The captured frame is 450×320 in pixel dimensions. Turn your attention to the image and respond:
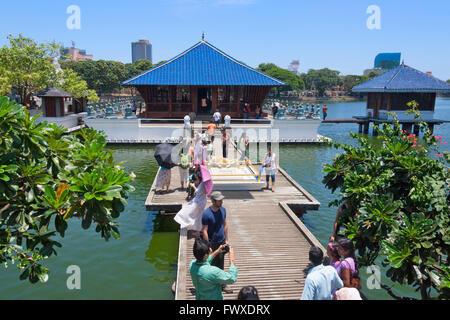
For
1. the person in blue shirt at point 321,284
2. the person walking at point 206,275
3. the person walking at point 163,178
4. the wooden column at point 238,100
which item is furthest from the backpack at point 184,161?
the wooden column at point 238,100

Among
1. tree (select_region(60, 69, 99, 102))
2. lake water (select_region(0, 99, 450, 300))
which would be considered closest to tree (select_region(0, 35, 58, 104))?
tree (select_region(60, 69, 99, 102))

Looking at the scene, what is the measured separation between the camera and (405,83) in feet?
120

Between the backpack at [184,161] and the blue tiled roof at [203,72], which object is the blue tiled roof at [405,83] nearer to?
the blue tiled roof at [203,72]

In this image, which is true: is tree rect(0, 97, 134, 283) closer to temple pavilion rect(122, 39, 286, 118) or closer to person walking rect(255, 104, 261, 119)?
temple pavilion rect(122, 39, 286, 118)

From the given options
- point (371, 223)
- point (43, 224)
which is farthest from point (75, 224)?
point (371, 223)

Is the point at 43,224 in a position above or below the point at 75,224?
above

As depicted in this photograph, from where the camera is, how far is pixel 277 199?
1304 centimetres

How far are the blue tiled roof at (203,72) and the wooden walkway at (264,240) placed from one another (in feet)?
60.8

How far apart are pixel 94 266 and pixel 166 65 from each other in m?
26.2

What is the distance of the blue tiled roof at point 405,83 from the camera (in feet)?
118

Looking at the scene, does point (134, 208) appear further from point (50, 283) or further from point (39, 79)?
point (39, 79)

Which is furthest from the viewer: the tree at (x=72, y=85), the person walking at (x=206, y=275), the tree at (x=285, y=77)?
the tree at (x=285, y=77)

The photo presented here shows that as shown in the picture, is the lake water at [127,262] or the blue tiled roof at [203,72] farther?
the blue tiled roof at [203,72]
